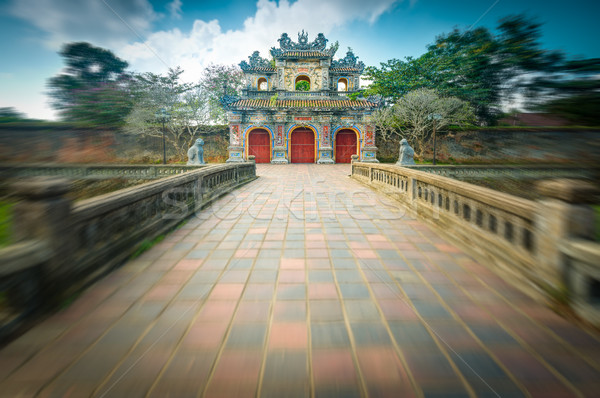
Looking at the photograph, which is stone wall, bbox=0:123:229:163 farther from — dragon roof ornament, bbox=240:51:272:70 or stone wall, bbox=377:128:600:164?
dragon roof ornament, bbox=240:51:272:70

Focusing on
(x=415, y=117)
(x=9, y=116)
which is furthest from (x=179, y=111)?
(x=9, y=116)

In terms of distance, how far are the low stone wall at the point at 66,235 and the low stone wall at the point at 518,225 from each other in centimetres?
395

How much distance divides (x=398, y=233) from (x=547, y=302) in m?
2.10

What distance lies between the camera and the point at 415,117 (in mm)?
22016

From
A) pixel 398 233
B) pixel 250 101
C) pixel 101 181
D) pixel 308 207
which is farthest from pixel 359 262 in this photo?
pixel 250 101

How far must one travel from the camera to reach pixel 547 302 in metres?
2.25

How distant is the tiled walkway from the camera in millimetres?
1531

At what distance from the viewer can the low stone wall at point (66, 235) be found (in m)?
1.95

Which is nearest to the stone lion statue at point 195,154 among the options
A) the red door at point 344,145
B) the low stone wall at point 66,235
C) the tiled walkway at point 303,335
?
the low stone wall at point 66,235

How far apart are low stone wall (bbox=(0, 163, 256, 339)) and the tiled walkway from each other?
0.20 m

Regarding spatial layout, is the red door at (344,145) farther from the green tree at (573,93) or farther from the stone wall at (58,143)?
the green tree at (573,93)

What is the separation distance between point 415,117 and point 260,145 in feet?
43.4

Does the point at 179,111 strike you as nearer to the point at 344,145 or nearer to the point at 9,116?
the point at 344,145

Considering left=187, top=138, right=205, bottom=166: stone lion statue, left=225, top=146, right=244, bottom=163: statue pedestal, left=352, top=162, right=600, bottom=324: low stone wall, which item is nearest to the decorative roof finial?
left=225, top=146, right=244, bottom=163: statue pedestal
